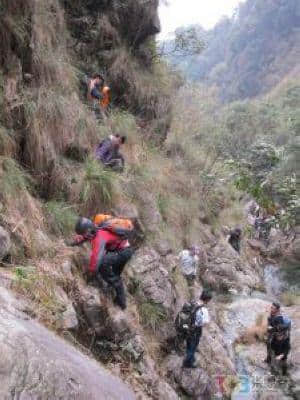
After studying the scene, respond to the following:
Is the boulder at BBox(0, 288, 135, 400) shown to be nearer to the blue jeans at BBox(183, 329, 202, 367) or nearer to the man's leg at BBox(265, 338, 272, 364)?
the blue jeans at BBox(183, 329, 202, 367)

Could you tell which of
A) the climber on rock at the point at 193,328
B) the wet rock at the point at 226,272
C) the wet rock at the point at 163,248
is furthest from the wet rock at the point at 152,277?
the wet rock at the point at 226,272

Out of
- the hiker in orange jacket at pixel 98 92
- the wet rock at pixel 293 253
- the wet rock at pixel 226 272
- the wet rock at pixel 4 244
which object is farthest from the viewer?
the wet rock at pixel 293 253

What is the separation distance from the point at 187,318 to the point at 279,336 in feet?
9.57

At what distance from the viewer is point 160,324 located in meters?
8.95

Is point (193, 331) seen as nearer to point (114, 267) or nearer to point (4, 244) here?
point (114, 267)

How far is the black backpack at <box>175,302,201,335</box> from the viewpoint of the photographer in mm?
8836

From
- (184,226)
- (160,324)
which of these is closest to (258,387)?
(160,324)

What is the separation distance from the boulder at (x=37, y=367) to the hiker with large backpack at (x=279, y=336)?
6945mm

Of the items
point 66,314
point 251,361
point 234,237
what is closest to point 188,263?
point 251,361

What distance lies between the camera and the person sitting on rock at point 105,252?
7.00 m

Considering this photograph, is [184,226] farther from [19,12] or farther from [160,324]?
[19,12]

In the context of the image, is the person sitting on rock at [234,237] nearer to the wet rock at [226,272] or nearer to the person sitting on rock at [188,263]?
the wet rock at [226,272]

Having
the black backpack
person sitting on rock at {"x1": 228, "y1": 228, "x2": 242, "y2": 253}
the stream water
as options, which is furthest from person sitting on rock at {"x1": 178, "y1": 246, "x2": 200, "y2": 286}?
person sitting on rock at {"x1": 228, "y1": 228, "x2": 242, "y2": 253}

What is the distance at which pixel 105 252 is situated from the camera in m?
7.32
